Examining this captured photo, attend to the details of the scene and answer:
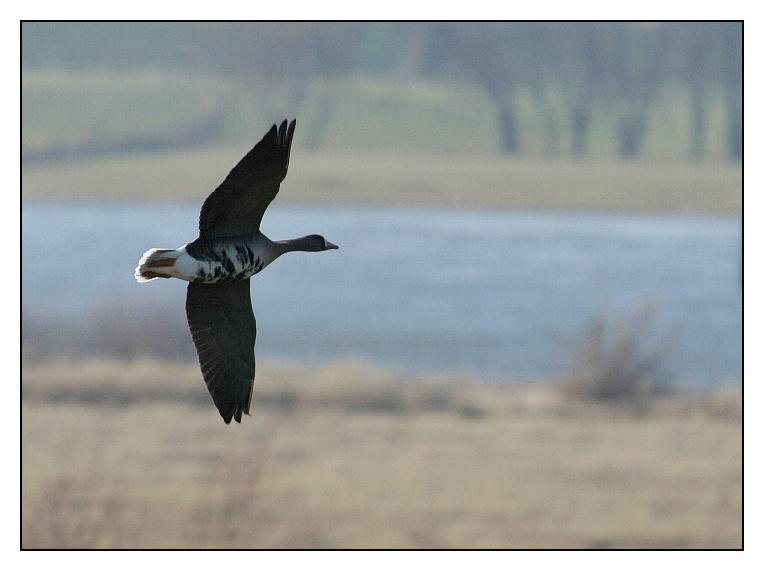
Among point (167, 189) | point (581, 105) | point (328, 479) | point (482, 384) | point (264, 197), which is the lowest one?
point (328, 479)

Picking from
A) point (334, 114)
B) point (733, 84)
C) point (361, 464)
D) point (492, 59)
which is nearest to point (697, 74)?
point (733, 84)

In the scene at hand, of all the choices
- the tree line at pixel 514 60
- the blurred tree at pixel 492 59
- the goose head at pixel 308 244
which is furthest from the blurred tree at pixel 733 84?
the goose head at pixel 308 244

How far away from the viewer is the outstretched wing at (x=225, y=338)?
698 cm

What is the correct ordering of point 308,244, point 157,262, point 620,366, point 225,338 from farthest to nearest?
point 620,366
point 225,338
point 308,244
point 157,262

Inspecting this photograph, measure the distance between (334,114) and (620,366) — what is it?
19.9m

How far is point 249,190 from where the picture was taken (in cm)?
618

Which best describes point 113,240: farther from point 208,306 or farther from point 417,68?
point 208,306

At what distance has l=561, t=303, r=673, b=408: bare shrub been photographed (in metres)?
51.7

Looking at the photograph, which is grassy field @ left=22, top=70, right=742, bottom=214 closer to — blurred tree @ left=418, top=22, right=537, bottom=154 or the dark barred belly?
blurred tree @ left=418, top=22, right=537, bottom=154

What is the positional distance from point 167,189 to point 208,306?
50357 mm

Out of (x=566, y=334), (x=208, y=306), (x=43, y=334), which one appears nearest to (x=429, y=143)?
(x=566, y=334)

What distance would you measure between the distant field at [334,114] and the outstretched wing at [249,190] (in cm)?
5222

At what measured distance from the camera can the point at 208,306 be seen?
701cm

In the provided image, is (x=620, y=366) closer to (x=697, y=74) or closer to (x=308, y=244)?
(x=697, y=74)
